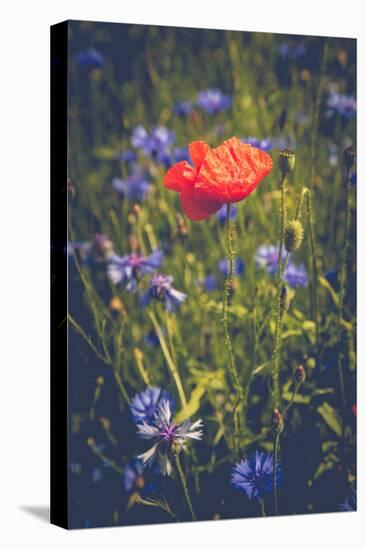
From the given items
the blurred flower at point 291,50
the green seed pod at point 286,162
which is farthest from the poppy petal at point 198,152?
the blurred flower at point 291,50

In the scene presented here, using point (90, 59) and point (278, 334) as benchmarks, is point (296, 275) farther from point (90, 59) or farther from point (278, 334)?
point (90, 59)

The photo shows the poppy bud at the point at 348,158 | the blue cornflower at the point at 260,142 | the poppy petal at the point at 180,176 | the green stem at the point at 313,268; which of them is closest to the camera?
the poppy petal at the point at 180,176

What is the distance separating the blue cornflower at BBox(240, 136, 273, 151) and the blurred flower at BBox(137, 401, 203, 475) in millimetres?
1042

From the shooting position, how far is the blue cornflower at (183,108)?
243 inches

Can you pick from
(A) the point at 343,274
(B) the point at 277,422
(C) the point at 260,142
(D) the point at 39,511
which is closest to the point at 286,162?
(C) the point at 260,142

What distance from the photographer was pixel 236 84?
20.6 ft

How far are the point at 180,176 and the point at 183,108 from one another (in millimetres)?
307

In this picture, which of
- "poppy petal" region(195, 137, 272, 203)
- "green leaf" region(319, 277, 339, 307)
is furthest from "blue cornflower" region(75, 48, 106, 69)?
"green leaf" region(319, 277, 339, 307)

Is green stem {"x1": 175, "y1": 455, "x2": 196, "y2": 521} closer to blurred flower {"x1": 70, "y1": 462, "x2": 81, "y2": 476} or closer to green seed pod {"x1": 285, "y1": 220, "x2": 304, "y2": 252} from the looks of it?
blurred flower {"x1": 70, "y1": 462, "x2": 81, "y2": 476}

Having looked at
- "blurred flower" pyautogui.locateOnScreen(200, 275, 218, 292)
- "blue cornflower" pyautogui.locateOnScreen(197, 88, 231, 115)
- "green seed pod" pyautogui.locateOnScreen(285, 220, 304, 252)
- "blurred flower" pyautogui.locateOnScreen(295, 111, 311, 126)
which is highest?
Answer: "blue cornflower" pyautogui.locateOnScreen(197, 88, 231, 115)

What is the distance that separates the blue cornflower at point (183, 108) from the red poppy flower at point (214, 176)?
0.14m

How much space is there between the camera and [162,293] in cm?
611

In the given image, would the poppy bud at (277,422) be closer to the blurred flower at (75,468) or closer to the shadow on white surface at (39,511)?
the blurred flower at (75,468)

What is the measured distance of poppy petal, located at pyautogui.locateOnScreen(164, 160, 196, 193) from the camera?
6023 mm
